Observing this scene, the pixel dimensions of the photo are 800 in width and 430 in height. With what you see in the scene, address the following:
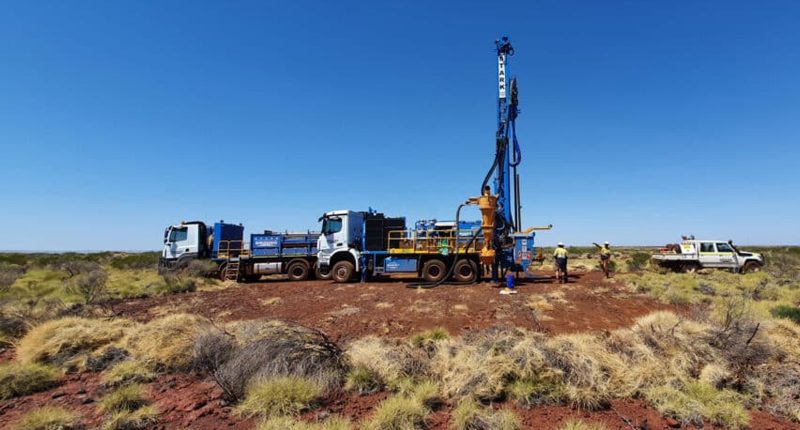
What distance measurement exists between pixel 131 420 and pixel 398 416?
2918 mm

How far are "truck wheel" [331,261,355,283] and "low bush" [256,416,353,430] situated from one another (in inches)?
570

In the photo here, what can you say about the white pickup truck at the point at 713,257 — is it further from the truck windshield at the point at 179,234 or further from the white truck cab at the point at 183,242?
the truck windshield at the point at 179,234

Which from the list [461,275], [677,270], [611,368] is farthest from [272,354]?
[677,270]

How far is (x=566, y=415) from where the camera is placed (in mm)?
4285

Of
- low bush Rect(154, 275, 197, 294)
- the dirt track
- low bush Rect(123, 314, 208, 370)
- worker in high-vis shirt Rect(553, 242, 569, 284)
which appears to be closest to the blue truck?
low bush Rect(154, 275, 197, 294)

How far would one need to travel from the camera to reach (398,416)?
4031 mm

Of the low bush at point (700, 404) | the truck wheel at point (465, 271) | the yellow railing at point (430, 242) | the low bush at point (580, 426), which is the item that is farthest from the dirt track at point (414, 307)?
the low bush at point (580, 426)

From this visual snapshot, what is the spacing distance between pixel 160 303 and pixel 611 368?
13.7m

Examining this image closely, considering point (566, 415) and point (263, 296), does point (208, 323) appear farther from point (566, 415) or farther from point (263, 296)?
point (263, 296)

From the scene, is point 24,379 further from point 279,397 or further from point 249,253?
point 249,253

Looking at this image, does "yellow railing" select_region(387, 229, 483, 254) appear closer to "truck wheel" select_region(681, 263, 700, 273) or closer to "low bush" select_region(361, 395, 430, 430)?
"truck wheel" select_region(681, 263, 700, 273)

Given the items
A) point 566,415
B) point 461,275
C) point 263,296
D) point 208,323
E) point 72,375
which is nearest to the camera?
point 566,415

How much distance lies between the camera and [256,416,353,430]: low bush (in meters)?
3.79

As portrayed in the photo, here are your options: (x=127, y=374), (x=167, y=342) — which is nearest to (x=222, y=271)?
(x=167, y=342)
